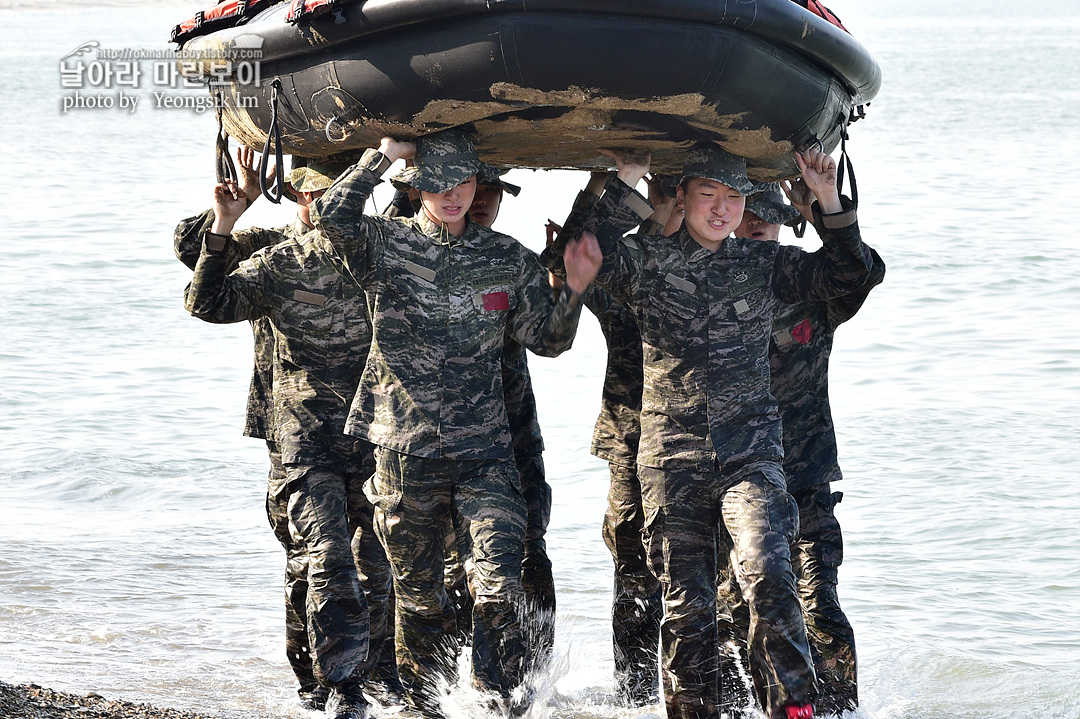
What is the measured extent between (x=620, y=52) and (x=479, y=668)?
2.09 meters

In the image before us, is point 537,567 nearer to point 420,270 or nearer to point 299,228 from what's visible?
point 420,270

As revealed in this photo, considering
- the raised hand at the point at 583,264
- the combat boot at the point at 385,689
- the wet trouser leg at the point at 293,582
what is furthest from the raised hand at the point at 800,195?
the combat boot at the point at 385,689

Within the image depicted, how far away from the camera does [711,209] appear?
4.84m

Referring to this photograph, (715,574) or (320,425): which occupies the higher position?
(320,425)

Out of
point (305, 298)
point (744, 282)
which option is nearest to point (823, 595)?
point (744, 282)

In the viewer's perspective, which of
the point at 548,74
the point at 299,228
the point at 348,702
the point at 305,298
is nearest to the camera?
the point at 548,74

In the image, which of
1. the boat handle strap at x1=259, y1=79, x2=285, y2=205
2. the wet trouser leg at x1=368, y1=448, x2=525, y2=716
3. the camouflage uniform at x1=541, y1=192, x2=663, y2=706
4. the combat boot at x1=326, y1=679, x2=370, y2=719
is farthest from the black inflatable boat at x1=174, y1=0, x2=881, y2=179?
the combat boot at x1=326, y1=679, x2=370, y2=719

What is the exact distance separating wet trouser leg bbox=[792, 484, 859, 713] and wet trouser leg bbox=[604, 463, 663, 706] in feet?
2.05

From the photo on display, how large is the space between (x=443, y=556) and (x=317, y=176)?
5.06 ft

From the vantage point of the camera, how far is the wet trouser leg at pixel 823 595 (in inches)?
205

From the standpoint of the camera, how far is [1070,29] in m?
56.4

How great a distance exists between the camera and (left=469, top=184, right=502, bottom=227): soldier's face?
529cm

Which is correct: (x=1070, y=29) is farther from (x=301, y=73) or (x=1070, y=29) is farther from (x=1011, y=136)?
(x=301, y=73)

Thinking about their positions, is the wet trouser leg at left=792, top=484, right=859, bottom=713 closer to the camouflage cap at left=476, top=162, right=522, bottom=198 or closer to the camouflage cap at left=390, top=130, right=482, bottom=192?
the camouflage cap at left=476, top=162, right=522, bottom=198
